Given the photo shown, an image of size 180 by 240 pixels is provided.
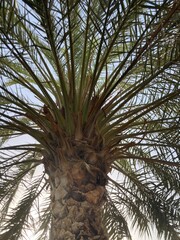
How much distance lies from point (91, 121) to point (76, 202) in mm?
937

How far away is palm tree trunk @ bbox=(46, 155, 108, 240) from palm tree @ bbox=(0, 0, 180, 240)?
0.4 inches

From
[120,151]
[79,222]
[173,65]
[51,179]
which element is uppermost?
[173,65]

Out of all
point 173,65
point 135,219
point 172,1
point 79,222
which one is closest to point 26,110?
point 79,222

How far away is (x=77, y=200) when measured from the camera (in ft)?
15.4

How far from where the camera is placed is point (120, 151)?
17.9 ft

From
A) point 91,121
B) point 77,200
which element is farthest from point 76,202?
point 91,121

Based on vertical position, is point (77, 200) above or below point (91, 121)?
below

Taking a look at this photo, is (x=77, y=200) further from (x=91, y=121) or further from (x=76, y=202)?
(x=91, y=121)

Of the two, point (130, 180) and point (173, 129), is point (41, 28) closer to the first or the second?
point (173, 129)

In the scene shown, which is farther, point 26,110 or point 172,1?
point 26,110

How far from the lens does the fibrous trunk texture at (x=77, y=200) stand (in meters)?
4.59

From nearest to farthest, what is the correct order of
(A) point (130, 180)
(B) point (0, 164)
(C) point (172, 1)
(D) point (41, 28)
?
(C) point (172, 1), (D) point (41, 28), (B) point (0, 164), (A) point (130, 180)

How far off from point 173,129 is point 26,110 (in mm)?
1833

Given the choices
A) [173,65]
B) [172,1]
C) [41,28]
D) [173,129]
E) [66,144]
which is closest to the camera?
[172,1]
